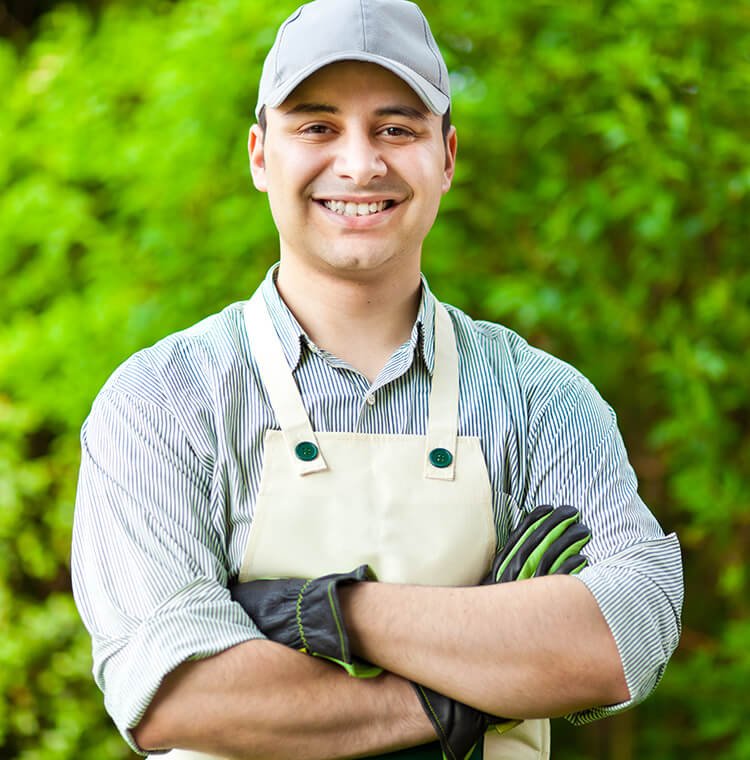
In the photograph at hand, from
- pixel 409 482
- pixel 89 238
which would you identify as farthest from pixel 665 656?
pixel 89 238

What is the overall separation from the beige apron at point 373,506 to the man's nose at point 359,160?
1.03ft

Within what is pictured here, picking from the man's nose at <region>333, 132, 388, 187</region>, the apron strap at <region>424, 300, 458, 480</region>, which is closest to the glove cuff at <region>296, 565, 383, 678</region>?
the apron strap at <region>424, 300, 458, 480</region>

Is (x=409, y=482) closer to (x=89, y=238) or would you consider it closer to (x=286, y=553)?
(x=286, y=553)

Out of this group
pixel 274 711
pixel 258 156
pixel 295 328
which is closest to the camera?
pixel 274 711

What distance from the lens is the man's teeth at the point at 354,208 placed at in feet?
6.27

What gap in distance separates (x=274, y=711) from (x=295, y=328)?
614 millimetres

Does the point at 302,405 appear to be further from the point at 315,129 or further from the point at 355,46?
the point at 355,46

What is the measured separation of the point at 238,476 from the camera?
6.07 feet

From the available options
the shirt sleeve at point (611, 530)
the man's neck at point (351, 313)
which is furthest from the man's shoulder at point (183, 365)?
the shirt sleeve at point (611, 530)

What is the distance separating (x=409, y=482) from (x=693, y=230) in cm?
186

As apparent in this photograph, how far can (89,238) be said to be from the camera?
3.86 meters

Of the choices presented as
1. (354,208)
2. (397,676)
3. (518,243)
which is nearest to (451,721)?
(397,676)

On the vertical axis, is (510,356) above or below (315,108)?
below

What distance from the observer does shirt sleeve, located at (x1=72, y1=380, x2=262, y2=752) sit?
1.71 meters
